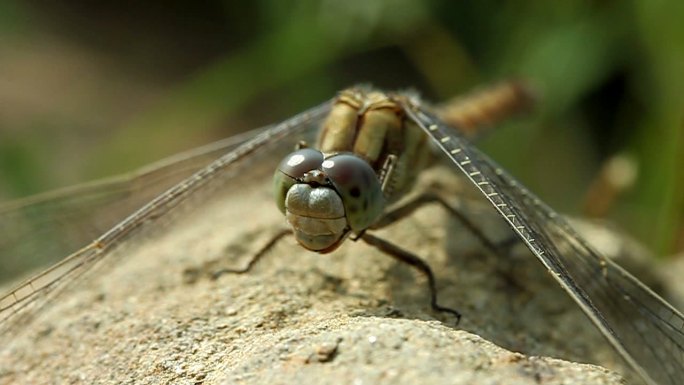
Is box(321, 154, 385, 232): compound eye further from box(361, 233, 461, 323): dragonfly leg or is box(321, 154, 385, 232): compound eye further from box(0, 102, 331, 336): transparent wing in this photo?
box(0, 102, 331, 336): transparent wing

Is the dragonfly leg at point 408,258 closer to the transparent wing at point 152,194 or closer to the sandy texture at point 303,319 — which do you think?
the sandy texture at point 303,319

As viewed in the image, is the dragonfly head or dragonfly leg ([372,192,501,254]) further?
dragonfly leg ([372,192,501,254])

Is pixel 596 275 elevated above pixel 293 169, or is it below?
below

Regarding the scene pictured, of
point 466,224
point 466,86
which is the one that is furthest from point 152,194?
point 466,86

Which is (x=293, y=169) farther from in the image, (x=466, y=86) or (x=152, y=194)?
(x=466, y=86)

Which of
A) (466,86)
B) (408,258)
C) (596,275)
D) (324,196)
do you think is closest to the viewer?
(324,196)

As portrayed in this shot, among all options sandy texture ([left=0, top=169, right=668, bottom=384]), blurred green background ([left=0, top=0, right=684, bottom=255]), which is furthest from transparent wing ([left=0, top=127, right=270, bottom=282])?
blurred green background ([left=0, top=0, right=684, bottom=255])

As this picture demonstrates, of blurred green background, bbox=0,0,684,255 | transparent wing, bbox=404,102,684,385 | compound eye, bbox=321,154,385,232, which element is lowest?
transparent wing, bbox=404,102,684,385
